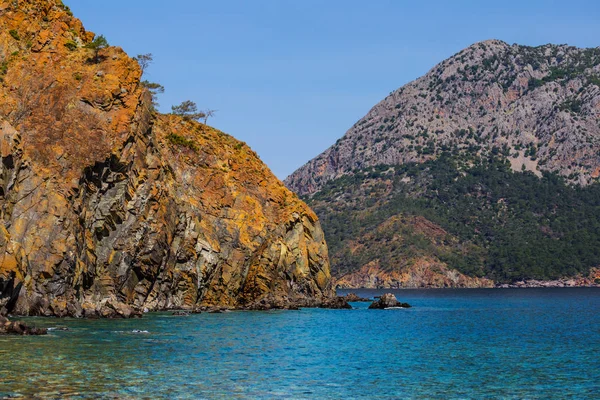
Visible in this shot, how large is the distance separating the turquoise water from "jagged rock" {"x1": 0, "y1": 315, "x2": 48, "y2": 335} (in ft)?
3.99

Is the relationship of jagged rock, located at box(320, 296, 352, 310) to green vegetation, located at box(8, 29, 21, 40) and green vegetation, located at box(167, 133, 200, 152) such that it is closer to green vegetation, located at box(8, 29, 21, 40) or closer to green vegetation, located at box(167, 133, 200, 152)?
green vegetation, located at box(167, 133, 200, 152)

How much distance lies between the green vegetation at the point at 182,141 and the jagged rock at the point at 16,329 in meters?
65.5

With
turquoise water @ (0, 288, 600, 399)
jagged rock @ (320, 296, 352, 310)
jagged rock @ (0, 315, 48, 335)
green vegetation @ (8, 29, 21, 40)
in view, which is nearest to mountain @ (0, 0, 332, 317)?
green vegetation @ (8, 29, 21, 40)

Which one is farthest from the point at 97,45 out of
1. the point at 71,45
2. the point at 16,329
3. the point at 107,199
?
the point at 16,329

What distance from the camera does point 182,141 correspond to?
11825cm

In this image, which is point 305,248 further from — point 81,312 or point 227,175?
point 81,312

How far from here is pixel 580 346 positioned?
64188mm

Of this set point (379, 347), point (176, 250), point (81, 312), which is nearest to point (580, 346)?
point (379, 347)

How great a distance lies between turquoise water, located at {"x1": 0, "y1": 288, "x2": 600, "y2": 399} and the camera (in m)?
37.6

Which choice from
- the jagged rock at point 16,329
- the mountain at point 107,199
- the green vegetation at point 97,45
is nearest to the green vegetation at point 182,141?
the mountain at point 107,199

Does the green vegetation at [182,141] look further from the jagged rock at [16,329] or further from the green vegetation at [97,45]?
the jagged rock at [16,329]

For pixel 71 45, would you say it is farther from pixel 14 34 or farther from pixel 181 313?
pixel 181 313

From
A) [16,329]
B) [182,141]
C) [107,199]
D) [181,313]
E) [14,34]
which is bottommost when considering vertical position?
[181,313]

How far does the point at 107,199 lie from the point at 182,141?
36.3 m
